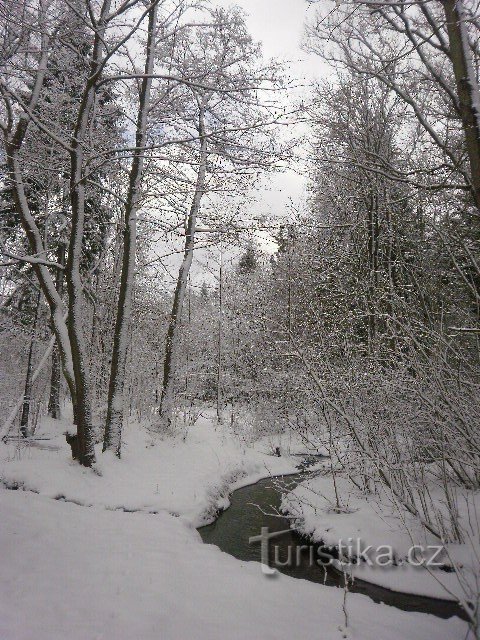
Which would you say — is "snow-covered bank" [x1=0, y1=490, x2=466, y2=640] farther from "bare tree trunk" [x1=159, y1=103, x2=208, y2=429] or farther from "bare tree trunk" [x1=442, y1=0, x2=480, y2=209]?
"bare tree trunk" [x1=159, y1=103, x2=208, y2=429]

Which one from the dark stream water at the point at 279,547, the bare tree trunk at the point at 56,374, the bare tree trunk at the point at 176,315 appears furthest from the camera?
the bare tree trunk at the point at 56,374

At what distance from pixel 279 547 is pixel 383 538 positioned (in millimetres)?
1777

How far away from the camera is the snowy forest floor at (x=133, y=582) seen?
3322 millimetres

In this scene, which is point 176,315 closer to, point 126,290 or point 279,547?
point 126,290

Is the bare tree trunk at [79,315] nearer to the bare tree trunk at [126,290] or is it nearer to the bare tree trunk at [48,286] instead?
the bare tree trunk at [48,286]

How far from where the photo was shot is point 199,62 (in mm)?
8930

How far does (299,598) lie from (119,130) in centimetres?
895

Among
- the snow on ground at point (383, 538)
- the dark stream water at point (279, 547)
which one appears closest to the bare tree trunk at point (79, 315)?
the dark stream water at point (279, 547)

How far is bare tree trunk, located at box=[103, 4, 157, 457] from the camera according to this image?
29.1ft

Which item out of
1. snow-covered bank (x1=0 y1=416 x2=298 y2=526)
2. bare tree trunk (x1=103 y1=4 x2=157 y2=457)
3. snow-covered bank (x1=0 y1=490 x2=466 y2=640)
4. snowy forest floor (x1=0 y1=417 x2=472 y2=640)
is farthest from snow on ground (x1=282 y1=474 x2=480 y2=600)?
bare tree trunk (x1=103 y1=4 x2=157 y2=457)

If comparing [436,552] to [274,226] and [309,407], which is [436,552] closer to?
[309,407]

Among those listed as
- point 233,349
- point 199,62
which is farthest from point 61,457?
point 233,349

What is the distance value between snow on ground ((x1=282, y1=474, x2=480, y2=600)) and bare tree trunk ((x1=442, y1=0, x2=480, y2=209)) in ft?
11.7

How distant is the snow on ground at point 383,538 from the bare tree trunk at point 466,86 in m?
3.57
